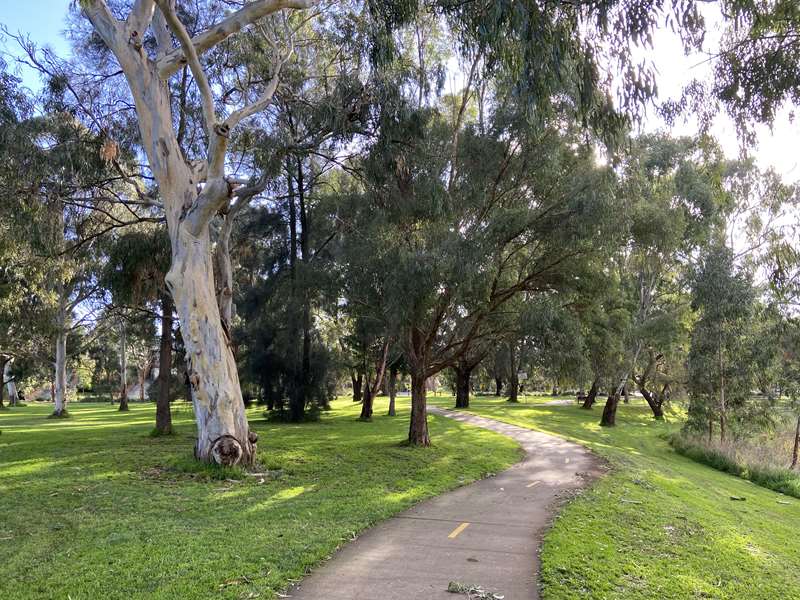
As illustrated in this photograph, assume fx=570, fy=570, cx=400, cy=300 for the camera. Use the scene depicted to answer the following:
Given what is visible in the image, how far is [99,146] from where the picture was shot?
1330cm

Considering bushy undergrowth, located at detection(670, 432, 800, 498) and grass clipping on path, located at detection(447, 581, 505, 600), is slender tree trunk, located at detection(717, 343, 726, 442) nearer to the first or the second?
bushy undergrowth, located at detection(670, 432, 800, 498)

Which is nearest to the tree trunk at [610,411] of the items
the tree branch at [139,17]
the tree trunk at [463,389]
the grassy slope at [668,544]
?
the tree trunk at [463,389]

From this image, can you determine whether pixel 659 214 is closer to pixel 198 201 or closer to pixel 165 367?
pixel 198 201

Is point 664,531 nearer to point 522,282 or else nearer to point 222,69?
point 522,282

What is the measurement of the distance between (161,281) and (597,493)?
12313 mm

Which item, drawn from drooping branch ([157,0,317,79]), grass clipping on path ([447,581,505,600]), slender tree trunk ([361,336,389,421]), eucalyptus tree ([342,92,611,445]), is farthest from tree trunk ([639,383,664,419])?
grass clipping on path ([447,581,505,600])

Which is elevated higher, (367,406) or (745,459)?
(367,406)

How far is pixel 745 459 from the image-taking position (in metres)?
18.2

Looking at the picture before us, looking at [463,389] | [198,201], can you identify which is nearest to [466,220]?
[198,201]

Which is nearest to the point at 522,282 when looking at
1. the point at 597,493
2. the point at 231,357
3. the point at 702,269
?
the point at 597,493

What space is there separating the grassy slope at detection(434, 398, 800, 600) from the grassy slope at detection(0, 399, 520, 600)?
2.31m

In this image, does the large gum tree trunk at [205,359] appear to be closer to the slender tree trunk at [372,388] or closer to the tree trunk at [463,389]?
the slender tree trunk at [372,388]

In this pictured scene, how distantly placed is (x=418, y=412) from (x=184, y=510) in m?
8.33

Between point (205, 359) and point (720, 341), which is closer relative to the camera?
point (205, 359)
